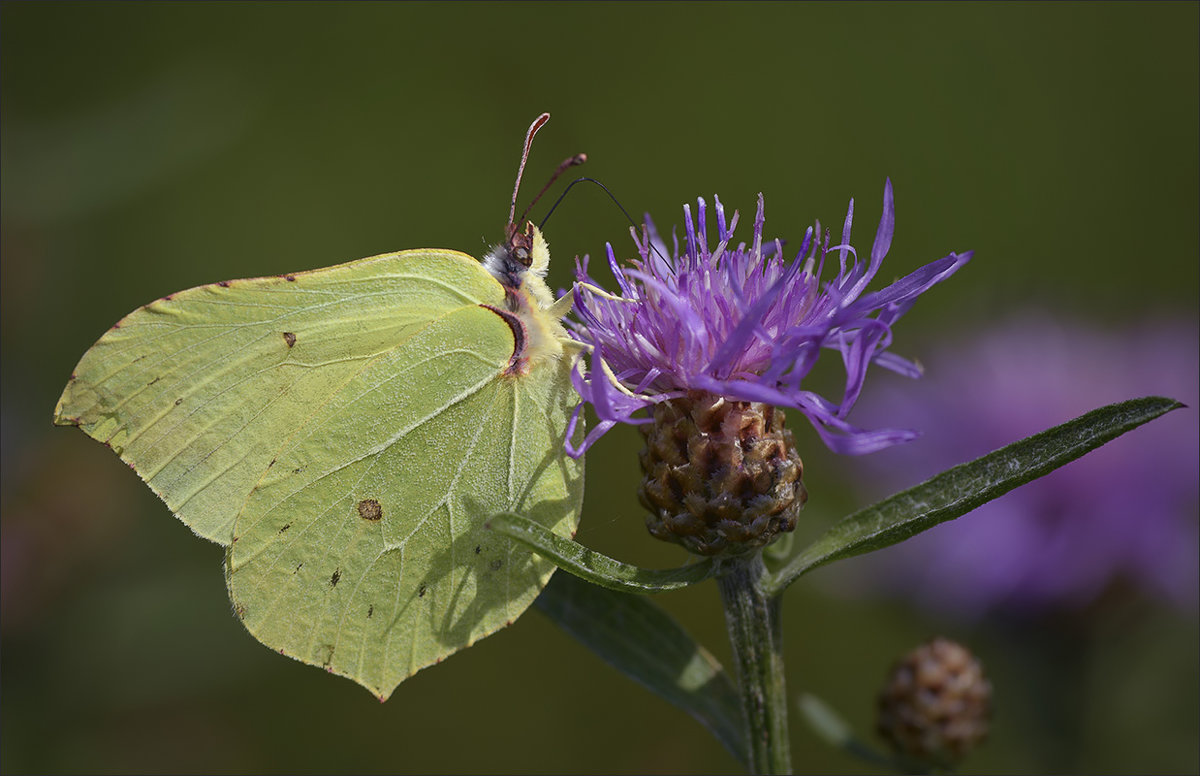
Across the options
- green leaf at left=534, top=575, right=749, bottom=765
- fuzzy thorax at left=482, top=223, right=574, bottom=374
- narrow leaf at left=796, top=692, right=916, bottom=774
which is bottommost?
narrow leaf at left=796, top=692, right=916, bottom=774

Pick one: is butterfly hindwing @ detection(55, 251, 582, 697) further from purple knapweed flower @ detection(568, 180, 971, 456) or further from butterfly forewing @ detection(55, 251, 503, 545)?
purple knapweed flower @ detection(568, 180, 971, 456)

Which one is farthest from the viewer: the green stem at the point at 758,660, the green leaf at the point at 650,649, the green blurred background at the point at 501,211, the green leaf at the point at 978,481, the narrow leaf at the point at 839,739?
the green blurred background at the point at 501,211

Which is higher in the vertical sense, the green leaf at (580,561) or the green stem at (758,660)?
the green leaf at (580,561)

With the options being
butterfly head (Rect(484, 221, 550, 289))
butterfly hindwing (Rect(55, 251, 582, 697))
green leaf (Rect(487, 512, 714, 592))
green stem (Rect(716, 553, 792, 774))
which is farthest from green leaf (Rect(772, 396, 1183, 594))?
butterfly head (Rect(484, 221, 550, 289))

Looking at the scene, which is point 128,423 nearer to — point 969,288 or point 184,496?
point 184,496

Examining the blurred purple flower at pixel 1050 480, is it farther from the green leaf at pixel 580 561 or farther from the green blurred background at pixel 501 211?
the green leaf at pixel 580 561

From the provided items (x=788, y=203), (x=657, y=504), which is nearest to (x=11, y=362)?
(x=657, y=504)

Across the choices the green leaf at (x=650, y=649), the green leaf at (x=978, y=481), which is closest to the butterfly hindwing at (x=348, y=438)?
the green leaf at (x=650, y=649)
